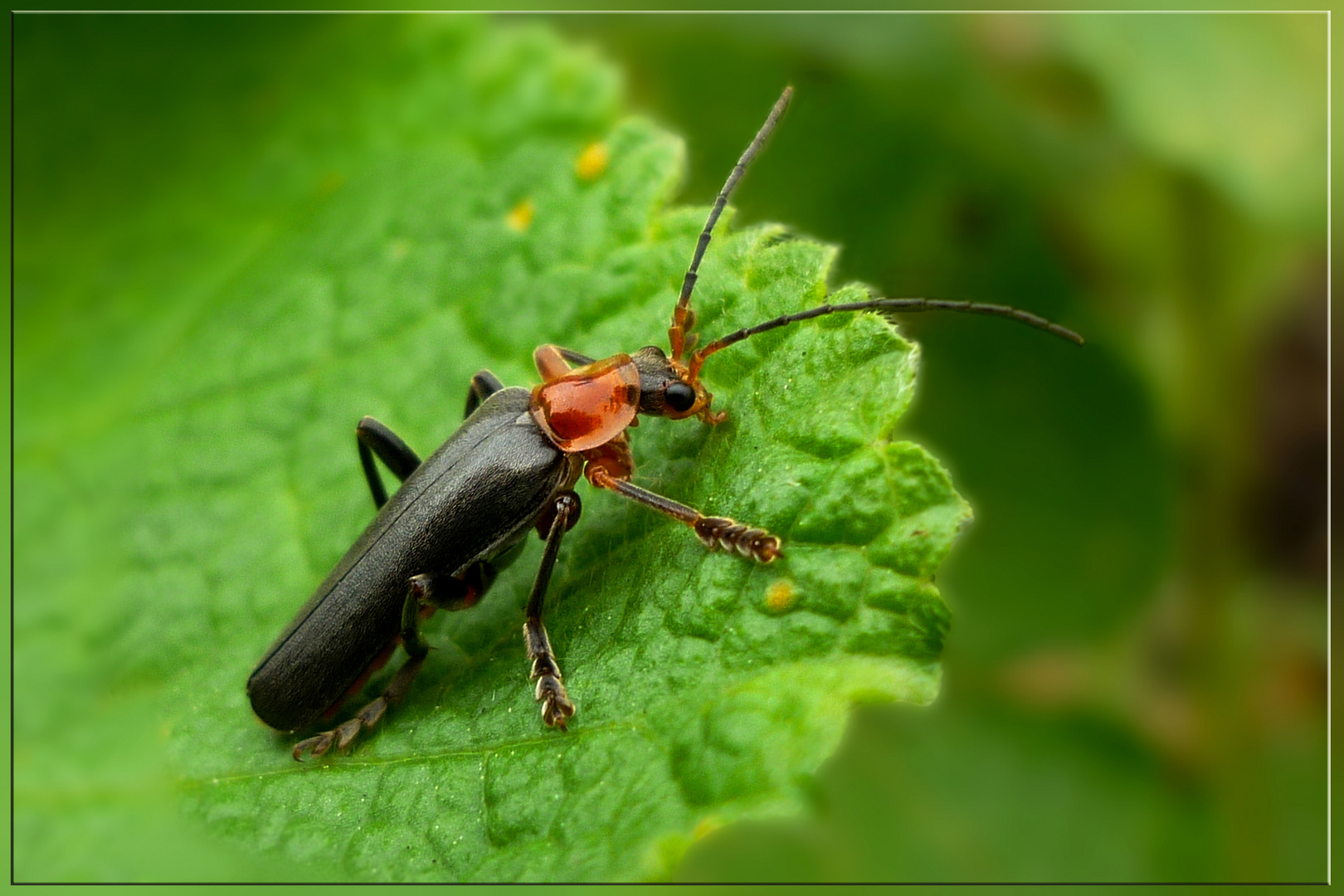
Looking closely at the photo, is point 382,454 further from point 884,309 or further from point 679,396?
point 884,309

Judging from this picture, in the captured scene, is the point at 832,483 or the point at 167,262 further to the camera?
the point at 167,262

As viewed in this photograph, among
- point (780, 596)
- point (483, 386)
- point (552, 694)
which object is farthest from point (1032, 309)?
point (552, 694)

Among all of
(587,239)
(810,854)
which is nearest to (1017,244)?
(587,239)

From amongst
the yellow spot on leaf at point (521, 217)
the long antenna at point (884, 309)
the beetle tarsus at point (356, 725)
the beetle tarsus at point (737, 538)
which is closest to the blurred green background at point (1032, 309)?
the yellow spot on leaf at point (521, 217)

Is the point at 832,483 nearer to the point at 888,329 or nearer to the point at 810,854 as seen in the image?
the point at 888,329

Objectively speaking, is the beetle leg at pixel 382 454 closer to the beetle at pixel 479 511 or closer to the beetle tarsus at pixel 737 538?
the beetle at pixel 479 511

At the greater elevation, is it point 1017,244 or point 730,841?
point 1017,244

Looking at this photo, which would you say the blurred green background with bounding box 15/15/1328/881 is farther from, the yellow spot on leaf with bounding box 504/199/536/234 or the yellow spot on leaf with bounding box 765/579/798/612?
the yellow spot on leaf with bounding box 765/579/798/612
